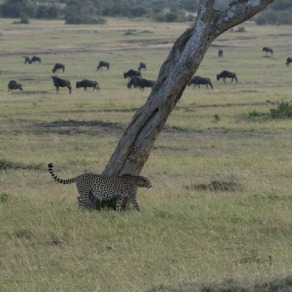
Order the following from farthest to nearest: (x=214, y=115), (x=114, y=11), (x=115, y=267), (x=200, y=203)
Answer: (x=114, y=11)
(x=214, y=115)
(x=200, y=203)
(x=115, y=267)

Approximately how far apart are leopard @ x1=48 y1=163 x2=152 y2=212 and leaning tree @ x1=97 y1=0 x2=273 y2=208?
0.37 meters

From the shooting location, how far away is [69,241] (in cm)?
1145

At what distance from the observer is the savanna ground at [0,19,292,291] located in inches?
388

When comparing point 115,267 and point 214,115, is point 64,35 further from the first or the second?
point 115,267

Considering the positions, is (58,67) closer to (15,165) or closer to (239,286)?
(15,165)

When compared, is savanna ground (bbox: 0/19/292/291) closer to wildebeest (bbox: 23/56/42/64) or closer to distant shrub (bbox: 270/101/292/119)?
distant shrub (bbox: 270/101/292/119)

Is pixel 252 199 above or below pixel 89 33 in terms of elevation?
above

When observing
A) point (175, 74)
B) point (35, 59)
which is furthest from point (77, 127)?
point (35, 59)

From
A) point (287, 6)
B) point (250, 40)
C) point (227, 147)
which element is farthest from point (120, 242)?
point (287, 6)

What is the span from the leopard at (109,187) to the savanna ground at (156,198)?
0.21 meters

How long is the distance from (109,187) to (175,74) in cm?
187

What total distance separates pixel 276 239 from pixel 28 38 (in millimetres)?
72686

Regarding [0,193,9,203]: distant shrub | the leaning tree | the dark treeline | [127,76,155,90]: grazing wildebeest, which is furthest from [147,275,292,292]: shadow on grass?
the dark treeline

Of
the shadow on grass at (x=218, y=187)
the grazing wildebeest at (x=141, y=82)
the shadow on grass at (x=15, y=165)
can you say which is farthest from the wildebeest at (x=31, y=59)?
the shadow on grass at (x=218, y=187)
